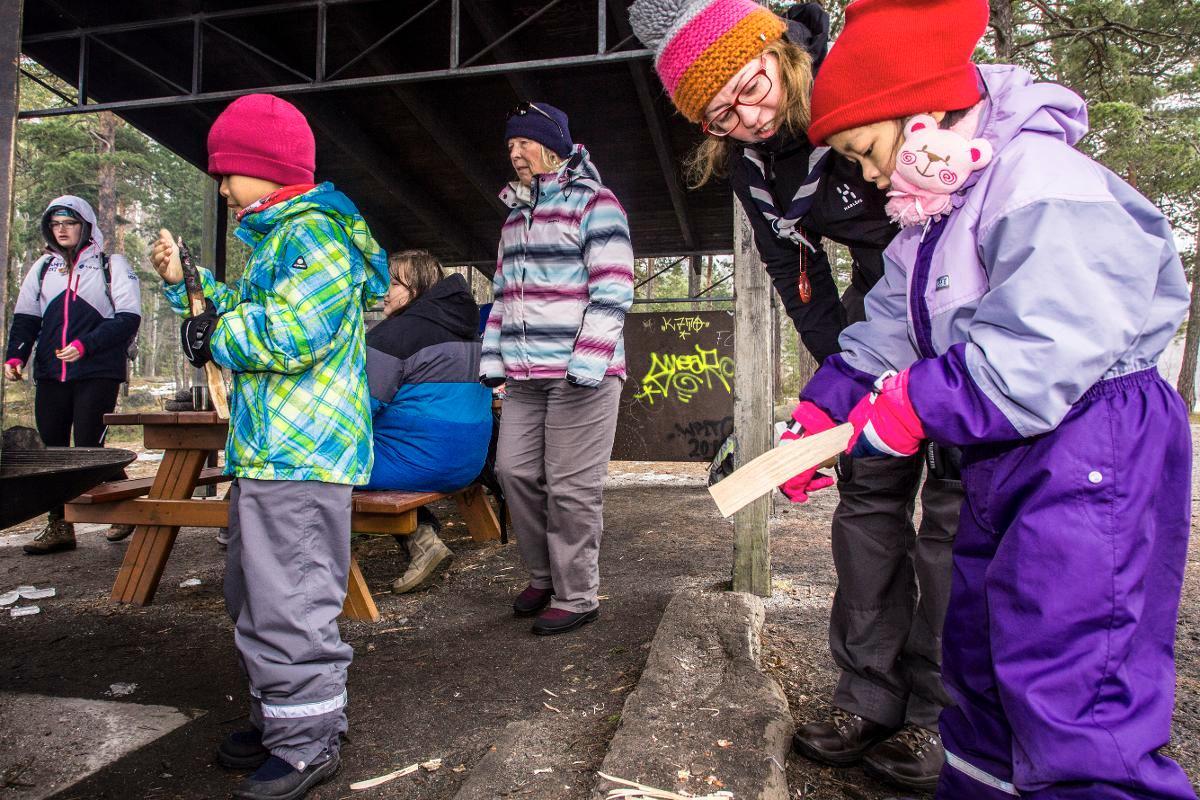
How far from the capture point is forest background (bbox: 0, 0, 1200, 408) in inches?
419

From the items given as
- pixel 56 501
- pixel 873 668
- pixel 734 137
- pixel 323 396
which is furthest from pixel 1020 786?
pixel 56 501

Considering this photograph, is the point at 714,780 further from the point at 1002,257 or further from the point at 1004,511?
the point at 1002,257

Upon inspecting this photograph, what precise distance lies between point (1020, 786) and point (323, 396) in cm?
188

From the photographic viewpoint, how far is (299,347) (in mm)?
2117

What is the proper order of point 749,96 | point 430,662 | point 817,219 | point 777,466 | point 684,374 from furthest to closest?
point 684,374 < point 430,662 < point 817,219 < point 749,96 < point 777,466

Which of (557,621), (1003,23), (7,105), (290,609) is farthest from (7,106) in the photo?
(1003,23)

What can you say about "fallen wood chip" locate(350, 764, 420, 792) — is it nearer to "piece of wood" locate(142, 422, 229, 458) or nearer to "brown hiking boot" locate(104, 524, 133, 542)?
"piece of wood" locate(142, 422, 229, 458)

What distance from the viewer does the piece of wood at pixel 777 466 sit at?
145 centimetres

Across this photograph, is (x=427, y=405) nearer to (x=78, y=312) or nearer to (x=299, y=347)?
(x=299, y=347)

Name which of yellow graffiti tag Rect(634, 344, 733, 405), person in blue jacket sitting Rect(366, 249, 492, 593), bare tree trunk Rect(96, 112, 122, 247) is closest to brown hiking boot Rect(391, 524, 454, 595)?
person in blue jacket sitting Rect(366, 249, 492, 593)

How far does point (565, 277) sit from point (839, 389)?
6.10 ft

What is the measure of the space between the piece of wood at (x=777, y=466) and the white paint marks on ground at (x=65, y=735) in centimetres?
199

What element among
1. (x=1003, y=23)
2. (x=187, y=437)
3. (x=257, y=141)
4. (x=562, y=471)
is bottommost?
(x=562, y=471)

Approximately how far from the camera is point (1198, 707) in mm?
2420
